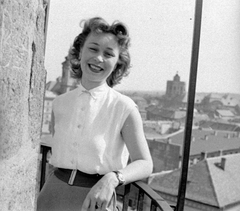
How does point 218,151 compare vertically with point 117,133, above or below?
below

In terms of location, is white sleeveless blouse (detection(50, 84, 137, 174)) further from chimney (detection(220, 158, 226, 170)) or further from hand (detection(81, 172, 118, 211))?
chimney (detection(220, 158, 226, 170))

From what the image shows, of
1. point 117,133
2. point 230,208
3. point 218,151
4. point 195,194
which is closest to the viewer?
point 117,133

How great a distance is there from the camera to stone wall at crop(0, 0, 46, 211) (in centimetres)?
48

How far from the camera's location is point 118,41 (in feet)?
3.45

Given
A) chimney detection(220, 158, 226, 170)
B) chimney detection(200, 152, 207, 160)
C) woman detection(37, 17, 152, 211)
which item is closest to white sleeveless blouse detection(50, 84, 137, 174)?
woman detection(37, 17, 152, 211)

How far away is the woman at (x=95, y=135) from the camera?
96 centimetres

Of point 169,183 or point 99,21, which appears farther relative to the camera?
point 169,183

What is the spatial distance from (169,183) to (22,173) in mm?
22559

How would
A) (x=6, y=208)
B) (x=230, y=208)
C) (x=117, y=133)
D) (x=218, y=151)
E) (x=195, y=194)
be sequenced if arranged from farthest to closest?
(x=218, y=151)
(x=195, y=194)
(x=230, y=208)
(x=117, y=133)
(x=6, y=208)

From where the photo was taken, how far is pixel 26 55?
526 mm

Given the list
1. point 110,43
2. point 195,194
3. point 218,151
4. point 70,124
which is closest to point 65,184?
point 70,124

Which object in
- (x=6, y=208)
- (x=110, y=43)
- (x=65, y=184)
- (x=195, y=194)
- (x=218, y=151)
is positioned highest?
(x=110, y=43)

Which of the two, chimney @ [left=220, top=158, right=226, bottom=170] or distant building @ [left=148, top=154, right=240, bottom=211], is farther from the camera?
chimney @ [left=220, top=158, right=226, bottom=170]

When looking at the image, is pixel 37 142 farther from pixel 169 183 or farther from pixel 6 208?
pixel 169 183
